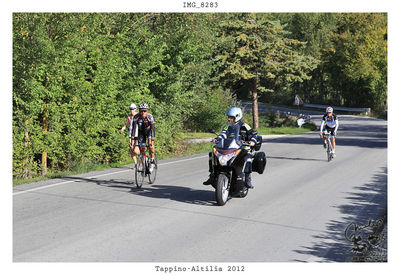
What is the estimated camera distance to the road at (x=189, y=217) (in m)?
7.20

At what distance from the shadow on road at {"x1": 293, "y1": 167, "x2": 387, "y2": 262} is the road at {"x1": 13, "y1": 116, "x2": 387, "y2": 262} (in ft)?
0.07

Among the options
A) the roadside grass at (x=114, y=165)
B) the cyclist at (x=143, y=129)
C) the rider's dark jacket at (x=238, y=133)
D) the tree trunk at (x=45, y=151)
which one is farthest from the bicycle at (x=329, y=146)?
the tree trunk at (x=45, y=151)

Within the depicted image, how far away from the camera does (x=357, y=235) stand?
27.3 feet

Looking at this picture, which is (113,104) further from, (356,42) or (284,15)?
(284,15)

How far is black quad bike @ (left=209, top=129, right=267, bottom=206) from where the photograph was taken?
400 inches

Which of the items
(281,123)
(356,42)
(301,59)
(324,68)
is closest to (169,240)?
(301,59)

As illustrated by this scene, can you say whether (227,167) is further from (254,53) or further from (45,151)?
(254,53)

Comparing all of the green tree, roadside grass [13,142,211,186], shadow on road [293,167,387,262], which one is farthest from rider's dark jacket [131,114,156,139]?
the green tree

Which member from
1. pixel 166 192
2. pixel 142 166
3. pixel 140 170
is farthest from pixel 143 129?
pixel 166 192

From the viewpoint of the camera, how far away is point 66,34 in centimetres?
1512

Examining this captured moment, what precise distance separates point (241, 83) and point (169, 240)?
35999 millimetres

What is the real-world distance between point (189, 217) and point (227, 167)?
154 centimetres

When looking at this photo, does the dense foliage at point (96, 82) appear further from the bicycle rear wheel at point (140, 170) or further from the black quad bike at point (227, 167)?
the black quad bike at point (227, 167)

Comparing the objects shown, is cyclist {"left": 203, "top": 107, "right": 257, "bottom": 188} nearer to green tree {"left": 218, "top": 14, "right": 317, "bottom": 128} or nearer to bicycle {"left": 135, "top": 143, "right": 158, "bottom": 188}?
bicycle {"left": 135, "top": 143, "right": 158, "bottom": 188}
